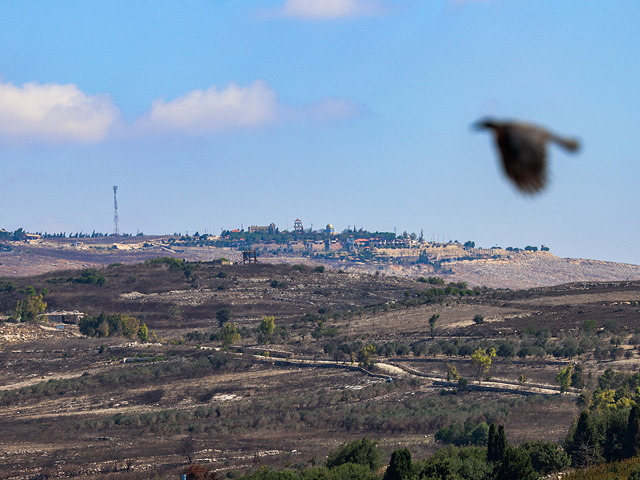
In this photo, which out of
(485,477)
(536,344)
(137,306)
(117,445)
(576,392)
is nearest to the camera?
(485,477)

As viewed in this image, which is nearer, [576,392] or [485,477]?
[485,477]

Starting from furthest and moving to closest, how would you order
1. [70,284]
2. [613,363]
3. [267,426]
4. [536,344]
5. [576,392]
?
[70,284]
[536,344]
[613,363]
[576,392]
[267,426]

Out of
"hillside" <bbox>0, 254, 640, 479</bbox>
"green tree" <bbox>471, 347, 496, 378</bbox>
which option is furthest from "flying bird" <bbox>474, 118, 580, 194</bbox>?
"green tree" <bbox>471, 347, 496, 378</bbox>

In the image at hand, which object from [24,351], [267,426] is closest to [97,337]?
[24,351]

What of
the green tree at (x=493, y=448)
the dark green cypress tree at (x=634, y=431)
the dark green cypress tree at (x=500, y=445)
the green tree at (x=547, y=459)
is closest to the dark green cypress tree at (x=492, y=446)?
the green tree at (x=493, y=448)

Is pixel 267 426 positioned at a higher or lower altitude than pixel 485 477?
lower

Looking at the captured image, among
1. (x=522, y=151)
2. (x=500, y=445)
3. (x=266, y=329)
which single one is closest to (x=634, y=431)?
(x=500, y=445)

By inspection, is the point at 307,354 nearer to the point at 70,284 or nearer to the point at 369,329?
the point at 369,329
